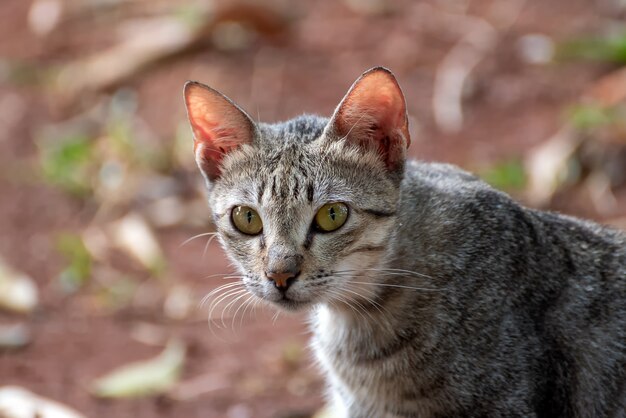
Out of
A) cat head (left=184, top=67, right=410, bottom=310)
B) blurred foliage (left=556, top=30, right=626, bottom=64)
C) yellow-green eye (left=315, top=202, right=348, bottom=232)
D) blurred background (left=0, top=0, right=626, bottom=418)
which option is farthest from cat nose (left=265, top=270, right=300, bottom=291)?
blurred foliage (left=556, top=30, right=626, bottom=64)

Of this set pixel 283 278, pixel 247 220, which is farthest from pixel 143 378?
pixel 283 278

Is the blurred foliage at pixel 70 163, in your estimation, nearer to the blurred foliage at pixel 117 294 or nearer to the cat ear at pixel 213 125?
the blurred foliage at pixel 117 294

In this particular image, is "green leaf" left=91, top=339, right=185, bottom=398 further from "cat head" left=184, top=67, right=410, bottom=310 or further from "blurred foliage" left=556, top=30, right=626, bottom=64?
"blurred foliage" left=556, top=30, right=626, bottom=64

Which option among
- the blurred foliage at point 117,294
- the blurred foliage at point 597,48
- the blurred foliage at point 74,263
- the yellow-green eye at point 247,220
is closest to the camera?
the yellow-green eye at point 247,220

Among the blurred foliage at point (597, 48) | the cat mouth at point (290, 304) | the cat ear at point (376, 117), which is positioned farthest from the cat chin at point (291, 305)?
the blurred foliage at point (597, 48)

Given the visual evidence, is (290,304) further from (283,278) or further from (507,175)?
(507,175)

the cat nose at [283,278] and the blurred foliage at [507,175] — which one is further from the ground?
the blurred foliage at [507,175]
